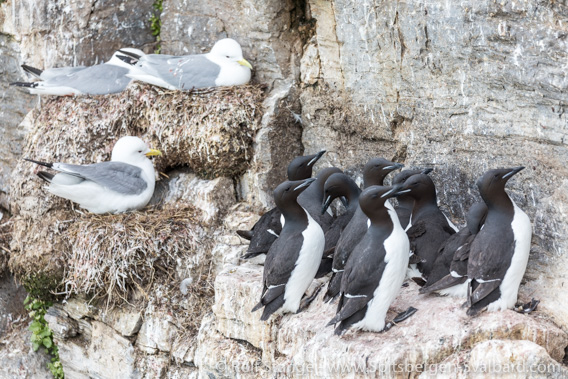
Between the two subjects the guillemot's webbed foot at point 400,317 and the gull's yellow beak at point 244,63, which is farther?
the gull's yellow beak at point 244,63

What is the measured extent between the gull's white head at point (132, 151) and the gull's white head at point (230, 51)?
1.23 meters

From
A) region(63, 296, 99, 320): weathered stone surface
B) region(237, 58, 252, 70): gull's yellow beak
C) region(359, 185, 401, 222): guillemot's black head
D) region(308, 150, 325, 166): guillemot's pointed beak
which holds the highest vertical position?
region(237, 58, 252, 70): gull's yellow beak

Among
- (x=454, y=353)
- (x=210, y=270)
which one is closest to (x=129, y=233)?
(x=210, y=270)

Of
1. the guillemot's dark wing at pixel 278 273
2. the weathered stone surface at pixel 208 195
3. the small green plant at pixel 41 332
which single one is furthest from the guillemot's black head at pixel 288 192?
the small green plant at pixel 41 332

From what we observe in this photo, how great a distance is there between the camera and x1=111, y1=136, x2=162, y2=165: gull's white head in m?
9.03

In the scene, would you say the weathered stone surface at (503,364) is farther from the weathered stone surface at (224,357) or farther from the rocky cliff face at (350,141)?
the weathered stone surface at (224,357)

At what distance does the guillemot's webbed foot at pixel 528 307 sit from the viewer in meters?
6.12

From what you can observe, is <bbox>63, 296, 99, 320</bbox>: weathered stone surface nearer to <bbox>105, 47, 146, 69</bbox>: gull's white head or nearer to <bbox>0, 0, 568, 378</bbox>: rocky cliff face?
<bbox>0, 0, 568, 378</bbox>: rocky cliff face

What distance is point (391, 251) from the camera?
610cm

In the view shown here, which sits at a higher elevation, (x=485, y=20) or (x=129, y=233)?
(x=485, y=20)

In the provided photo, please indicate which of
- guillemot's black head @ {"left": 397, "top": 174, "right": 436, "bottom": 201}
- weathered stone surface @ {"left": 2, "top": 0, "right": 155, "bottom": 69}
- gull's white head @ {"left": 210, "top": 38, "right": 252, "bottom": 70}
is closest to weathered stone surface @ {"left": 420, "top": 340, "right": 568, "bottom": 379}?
guillemot's black head @ {"left": 397, "top": 174, "right": 436, "bottom": 201}

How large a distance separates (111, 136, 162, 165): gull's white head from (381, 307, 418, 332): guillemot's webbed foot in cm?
385

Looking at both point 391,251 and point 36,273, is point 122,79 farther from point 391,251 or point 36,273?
point 391,251

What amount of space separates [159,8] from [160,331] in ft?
13.6
